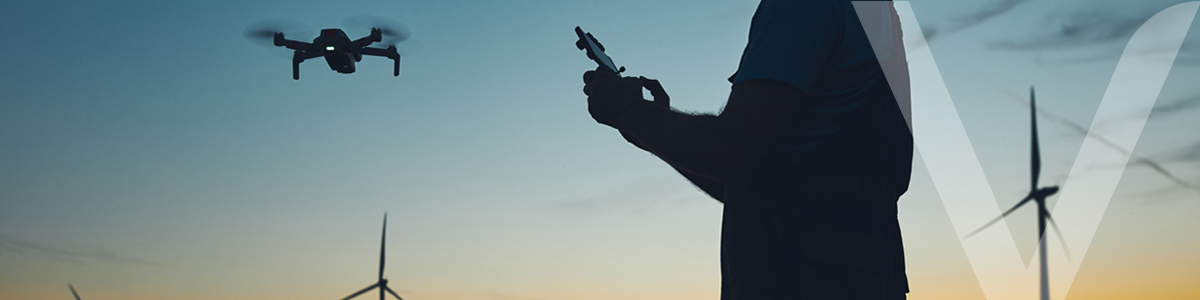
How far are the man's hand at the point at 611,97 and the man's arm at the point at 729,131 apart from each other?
14 cm

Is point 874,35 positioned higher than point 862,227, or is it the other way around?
point 874,35

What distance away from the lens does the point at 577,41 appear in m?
4.07

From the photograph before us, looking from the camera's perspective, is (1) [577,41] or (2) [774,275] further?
(1) [577,41]

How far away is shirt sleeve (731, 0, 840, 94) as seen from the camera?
324cm

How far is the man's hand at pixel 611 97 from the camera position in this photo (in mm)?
3738

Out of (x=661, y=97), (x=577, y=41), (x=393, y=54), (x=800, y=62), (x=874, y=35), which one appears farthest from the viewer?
(x=393, y=54)

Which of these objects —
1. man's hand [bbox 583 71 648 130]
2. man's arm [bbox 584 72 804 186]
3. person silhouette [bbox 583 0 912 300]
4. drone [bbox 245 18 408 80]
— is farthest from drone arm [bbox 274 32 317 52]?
person silhouette [bbox 583 0 912 300]

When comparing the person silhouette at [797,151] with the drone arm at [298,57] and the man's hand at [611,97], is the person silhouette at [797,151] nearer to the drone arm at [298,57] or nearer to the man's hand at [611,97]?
the man's hand at [611,97]

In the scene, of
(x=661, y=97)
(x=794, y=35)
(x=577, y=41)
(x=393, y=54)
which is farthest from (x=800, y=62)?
(x=393, y=54)

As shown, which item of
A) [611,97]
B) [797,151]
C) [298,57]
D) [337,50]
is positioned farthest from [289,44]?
[797,151]

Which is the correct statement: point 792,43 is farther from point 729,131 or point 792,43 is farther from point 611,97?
point 611,97

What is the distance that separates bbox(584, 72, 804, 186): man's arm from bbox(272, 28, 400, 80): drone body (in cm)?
2232

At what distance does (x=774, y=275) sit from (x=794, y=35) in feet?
3.18

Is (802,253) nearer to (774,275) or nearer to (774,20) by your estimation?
(774,275)
